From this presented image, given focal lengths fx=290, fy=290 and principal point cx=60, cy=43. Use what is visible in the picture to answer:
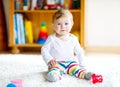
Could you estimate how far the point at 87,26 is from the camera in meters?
2.57

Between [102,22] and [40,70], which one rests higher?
[102,22]

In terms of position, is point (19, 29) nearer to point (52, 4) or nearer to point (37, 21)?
point (37, 21)

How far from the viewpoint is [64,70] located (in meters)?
1.65

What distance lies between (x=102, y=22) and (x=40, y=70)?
994mm

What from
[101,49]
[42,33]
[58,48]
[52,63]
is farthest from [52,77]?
[101,49]

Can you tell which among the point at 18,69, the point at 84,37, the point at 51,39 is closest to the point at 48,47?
the point at 51,39

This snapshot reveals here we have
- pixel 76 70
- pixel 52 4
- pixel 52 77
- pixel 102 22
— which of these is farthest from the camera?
pixel 102 22

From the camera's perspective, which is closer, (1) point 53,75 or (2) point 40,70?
(1) point 53,75

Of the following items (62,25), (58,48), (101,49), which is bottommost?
(101,49)

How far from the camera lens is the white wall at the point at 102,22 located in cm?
253

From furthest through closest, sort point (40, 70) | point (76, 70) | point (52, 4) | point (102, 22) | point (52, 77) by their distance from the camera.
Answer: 1. point (102, 22)
2. point (52, 4)
3. point (40, 70)
4. point (76, 70)
5. point (52, 77)

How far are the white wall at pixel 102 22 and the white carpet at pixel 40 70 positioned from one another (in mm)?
254

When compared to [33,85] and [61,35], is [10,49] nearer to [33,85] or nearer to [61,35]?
[61,35]

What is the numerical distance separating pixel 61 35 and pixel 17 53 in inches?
32.7
